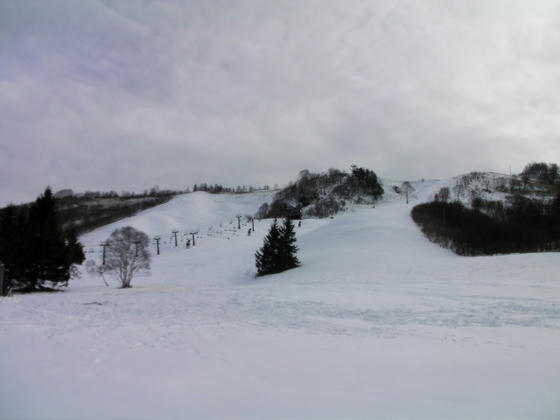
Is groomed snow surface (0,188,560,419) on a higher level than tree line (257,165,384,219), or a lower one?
lower

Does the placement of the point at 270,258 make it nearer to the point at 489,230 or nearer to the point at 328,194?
the point at 489,230

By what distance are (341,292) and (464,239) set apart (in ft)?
100

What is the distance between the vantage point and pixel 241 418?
13.4 ft

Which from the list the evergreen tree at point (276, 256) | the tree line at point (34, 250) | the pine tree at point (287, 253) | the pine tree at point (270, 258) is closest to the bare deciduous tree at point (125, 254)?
the tree line at point (34, 250)

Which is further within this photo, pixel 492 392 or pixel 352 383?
pixel 352 383

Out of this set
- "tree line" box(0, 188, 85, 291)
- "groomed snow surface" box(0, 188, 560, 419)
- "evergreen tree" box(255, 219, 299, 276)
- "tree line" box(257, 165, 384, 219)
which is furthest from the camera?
"tree line" box(257, 165, 384, 219)

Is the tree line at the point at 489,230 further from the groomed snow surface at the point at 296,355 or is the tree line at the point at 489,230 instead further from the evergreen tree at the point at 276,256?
the groomed snow surface at the point at 296,355

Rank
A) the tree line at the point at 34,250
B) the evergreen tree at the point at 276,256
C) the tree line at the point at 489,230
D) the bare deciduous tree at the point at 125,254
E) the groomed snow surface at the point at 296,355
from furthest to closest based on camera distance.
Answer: the tree line at the point at 489,230, the evergreen tree at the point at 276,256, the bare deciduous tree at the point at 125,254, the tree line at the point at 34,250, the groomed snow surface at the point at 296,355

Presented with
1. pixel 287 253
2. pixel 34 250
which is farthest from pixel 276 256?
pixel 34 250

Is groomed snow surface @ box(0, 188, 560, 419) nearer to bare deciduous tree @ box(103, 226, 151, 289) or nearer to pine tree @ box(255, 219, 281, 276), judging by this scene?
bare deciduous tree @ box(103, 226, 151, 289)

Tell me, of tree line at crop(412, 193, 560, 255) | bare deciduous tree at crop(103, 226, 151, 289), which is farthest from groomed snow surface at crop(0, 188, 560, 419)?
tree line at crop(412, 193, 560, 255)

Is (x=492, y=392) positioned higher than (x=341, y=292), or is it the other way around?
(x=492, y=392)

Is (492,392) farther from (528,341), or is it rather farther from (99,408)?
(99,408)

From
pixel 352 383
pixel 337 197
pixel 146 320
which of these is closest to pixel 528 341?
pixel 352 383
